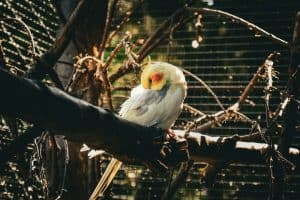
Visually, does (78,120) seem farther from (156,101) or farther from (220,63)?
(220,63)

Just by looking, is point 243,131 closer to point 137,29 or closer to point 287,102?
point 137,29

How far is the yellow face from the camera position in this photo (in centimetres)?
144

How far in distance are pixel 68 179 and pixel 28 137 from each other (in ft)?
1.89

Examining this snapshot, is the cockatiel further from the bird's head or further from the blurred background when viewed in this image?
the blurred background

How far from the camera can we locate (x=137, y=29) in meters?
2.27

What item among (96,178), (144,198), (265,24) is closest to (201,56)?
(265,24)

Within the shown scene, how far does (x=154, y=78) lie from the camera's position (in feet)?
4.76

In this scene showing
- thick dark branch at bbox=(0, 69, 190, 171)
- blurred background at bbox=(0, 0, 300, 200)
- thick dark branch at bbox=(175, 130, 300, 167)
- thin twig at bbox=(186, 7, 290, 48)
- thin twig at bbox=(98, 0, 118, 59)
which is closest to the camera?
thick dark branch at bbox=(0, 69, 190, 171)

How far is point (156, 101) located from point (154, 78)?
0.07 m

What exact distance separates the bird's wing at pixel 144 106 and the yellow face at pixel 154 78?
2 centimetres

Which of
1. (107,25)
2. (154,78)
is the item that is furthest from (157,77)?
(107,25)

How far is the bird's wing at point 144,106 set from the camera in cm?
142

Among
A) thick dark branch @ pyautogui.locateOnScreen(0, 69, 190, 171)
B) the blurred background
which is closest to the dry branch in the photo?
thick dark branch @ pyautogui.locateOnScreen(0, 69, 190, 171)

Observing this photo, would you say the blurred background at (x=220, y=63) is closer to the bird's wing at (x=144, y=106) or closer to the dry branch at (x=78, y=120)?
the bird's wing at (x=144, y=106)
